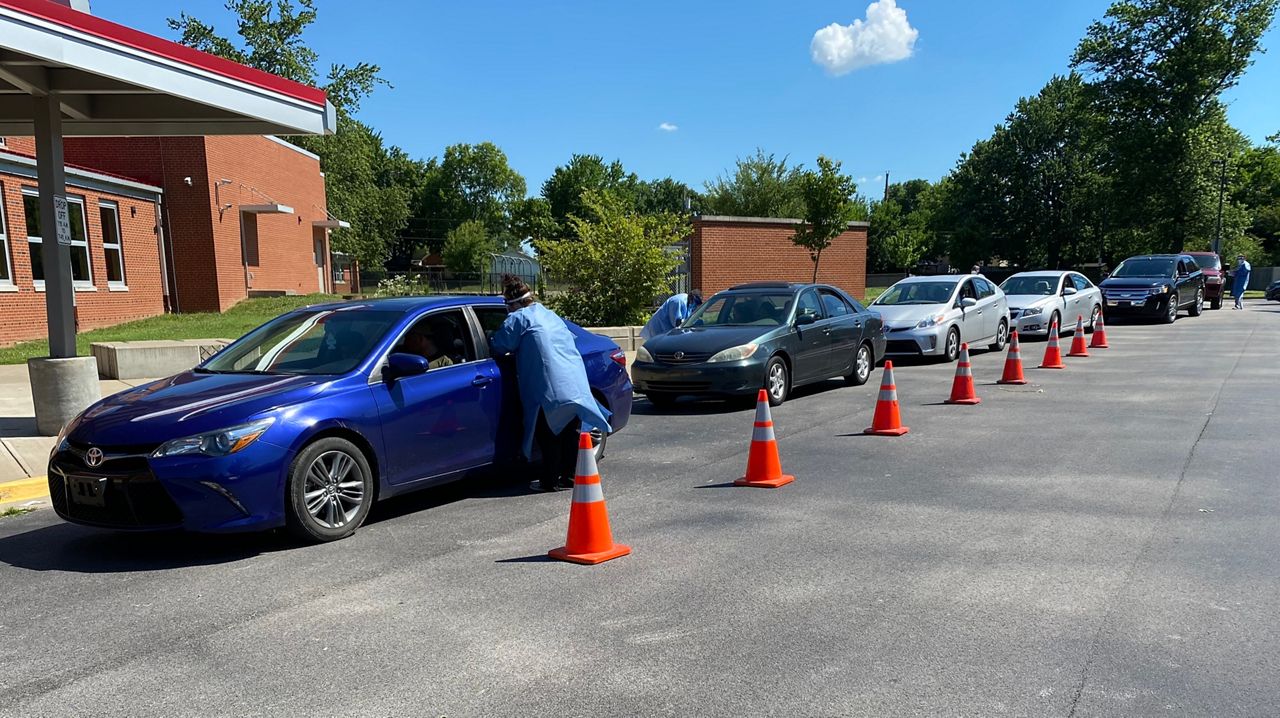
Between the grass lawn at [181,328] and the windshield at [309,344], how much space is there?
9565 millimetres

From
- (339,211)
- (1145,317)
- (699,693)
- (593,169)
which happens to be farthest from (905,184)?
(699,693)

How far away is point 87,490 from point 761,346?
7327 millimetres

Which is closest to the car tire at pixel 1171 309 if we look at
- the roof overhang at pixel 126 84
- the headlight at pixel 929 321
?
the headlight at pixel 929 321

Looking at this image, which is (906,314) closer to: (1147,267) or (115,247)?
(1147,267)

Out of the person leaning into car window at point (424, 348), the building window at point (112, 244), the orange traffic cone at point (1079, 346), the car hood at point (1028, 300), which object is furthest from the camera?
the building window at point (112, 244)

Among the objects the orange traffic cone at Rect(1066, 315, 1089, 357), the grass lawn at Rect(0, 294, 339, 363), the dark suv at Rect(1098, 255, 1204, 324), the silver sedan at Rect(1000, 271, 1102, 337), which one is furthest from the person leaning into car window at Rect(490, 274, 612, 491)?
the dark suv at Rect(1098, 255, 1204, 324)

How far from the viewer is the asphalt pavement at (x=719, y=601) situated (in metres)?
3.44

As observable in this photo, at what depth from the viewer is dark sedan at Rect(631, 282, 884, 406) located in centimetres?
1062

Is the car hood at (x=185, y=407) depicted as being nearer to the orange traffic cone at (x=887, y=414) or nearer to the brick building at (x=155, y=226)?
the orange traffic cone at (x=887, y=414)

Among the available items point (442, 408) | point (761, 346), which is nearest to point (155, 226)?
point (761, 346)

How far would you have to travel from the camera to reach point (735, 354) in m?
10.6

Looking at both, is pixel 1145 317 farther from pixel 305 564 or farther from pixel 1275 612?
pixel 305 564

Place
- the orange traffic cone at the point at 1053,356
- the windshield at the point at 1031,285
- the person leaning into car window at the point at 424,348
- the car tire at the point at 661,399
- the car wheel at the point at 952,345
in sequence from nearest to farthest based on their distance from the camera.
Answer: the person leaning into car window at the point at 424,348 < the car tire at the point at 661,399 < the orange traffic cone at the point at 1053,356 < the car wheel at the point at 952,345 < the windshield at the point at 1031,285

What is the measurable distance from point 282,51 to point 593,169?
5314 cm
